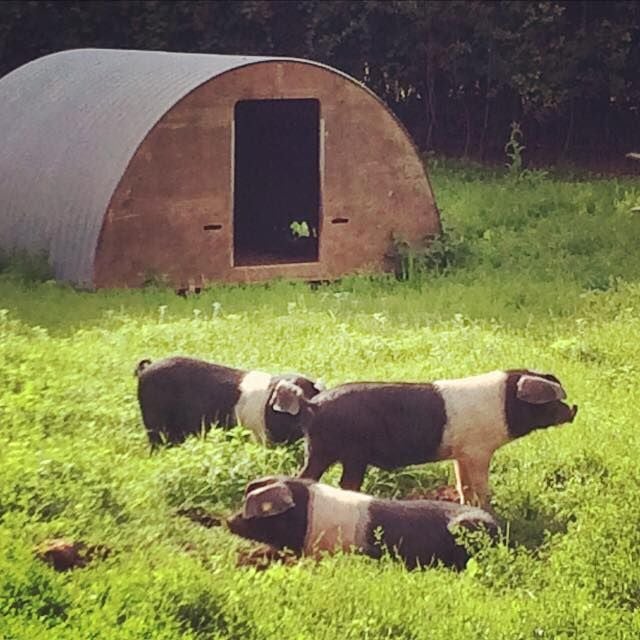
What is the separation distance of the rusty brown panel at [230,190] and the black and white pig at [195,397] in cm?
370

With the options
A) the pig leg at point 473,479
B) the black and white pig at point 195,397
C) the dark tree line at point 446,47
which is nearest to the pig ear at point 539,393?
the pig leg at point 473,479

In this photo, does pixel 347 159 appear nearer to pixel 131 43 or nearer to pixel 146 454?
pixel 146 454

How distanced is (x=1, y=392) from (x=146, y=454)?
921 mm

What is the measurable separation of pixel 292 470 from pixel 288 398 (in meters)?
0.30

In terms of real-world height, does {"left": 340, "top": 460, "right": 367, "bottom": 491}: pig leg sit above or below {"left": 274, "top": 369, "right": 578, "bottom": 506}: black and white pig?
below

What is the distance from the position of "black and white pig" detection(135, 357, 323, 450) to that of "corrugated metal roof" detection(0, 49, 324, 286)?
3.69 metres

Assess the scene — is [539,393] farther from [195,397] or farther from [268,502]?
[195,397]

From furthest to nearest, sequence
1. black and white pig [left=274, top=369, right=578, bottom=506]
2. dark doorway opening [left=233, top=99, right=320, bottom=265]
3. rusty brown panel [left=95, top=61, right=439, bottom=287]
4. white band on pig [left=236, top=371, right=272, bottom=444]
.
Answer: dark doorway opening [left=233, top=99, right=320, bottom=265] → rusty brown panel [left=95, top=61, right=439, bottom=287] → white band on pig [left=236, top=371, right=272, bottom=444] → black and white pig [left=274, top=369, right=578, bottom=506]

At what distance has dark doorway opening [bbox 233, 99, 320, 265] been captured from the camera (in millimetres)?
12836

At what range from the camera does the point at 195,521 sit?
18.3 feet

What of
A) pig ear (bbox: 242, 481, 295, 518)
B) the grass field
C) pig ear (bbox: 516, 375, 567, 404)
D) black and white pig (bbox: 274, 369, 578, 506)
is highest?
pig ear (bbox: 516, 375, 567, 404)

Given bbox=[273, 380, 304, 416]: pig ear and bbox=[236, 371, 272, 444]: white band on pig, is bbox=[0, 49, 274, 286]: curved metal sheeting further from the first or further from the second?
bbox=[273, 380, 304, 416]: pig ear

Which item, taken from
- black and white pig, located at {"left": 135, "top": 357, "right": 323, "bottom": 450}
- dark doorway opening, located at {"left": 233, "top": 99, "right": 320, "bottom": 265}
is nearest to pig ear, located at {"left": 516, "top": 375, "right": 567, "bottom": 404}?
black and white pig, located at {"left": 135, "top": 357, "right": 323, "bottom": 450}

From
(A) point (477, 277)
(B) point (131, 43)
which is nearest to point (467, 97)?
(B) point (131, 43)
